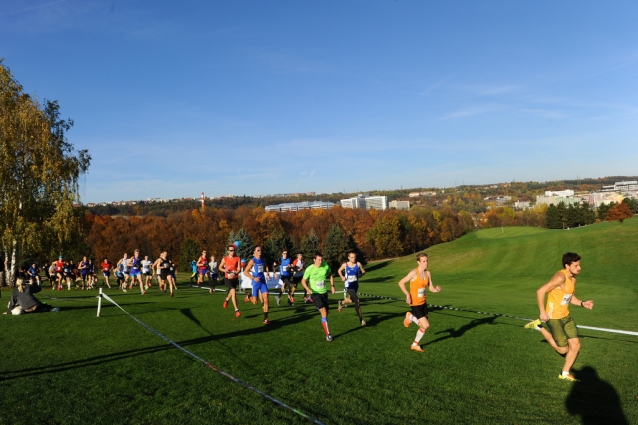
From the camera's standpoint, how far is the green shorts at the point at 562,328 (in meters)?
8.09

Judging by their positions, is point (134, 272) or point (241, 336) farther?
point (134, 272)

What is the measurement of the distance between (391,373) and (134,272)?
800 inches

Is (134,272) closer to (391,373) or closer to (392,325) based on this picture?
(392,325)

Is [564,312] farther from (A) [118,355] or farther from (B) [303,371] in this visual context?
(A) [118,355]

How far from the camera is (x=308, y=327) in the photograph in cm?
1313

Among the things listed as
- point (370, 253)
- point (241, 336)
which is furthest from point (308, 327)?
point (370, 253)

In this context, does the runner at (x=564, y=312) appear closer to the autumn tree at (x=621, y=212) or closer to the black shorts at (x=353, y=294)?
the black shorts at (x=353, y=294)

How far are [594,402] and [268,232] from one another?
10907 cm

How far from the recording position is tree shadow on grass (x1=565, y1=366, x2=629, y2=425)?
6.35 m

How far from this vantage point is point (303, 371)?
8.55 metres

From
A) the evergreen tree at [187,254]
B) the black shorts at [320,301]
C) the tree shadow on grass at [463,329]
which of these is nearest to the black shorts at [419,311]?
the tree shadow on grass at [463,329]

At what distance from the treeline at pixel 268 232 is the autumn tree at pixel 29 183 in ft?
155

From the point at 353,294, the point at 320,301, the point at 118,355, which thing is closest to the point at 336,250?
the point at 353,294

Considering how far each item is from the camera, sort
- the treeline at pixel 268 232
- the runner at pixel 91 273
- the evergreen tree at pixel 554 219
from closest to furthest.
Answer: the runner at pixel 91 273
the treeline at pixel 268 232
the evergreen tree at pixel 554 219
